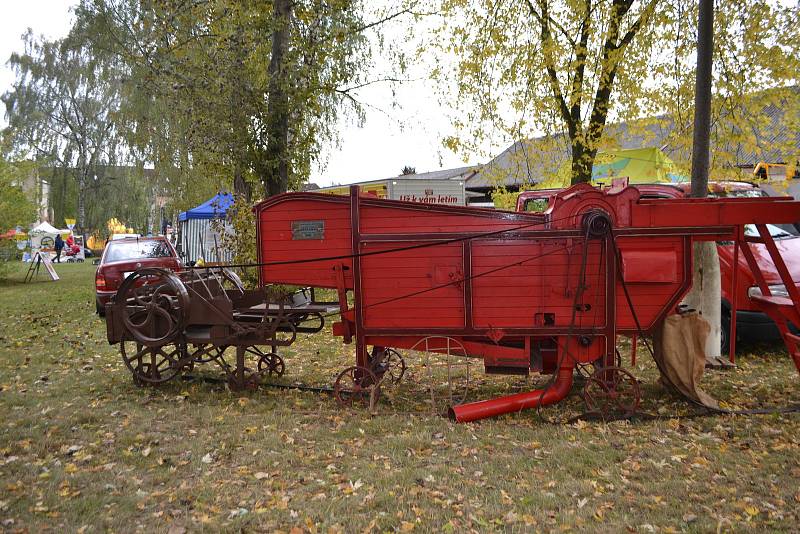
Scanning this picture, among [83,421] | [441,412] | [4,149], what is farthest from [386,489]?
[4,149]

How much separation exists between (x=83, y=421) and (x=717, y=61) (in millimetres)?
9927

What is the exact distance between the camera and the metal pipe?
19.1 feet

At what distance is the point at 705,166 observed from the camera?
25.2ft

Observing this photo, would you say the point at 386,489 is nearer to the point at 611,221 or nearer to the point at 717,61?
the point at 611,221

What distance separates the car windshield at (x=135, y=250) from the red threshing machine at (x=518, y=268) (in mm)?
8565

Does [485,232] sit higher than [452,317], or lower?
higher

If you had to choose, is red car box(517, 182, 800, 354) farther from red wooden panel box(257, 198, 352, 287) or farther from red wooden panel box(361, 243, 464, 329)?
red wooden panel box(257, 198, 352, 287)

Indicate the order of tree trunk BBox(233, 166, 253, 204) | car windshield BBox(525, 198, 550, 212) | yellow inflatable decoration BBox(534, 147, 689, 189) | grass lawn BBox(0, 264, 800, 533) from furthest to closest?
tree trunk BBox(233, 166, 253, 204)
yellow inflatable decoration BBox(534, 147, 689, 189)
car windshield BBox(525, 198, 550, 212)
grass lawn BBox(0, 264, 800, 533)

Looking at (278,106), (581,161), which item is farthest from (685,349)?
(278,106)

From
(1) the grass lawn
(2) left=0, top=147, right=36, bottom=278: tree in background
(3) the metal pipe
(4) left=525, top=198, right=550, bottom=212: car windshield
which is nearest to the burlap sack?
(1) the grass lawn

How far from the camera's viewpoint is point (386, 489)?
4359 mm

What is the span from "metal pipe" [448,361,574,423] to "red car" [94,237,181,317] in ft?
28.3

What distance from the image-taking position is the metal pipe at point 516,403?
5.82 meters

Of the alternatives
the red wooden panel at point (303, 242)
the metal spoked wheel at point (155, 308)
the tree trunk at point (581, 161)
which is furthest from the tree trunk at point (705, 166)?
the metal spoked wheel at point (155, 308)
